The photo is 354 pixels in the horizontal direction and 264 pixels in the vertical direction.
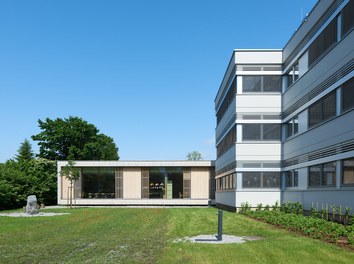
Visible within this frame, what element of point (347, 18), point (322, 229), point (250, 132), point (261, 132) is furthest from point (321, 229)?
point (250, 132)

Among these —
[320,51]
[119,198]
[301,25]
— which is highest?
[301,25]

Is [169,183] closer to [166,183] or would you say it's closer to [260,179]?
[166,183]

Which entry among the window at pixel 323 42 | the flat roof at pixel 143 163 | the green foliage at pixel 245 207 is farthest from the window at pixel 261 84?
the flat roof at pixel 143 163

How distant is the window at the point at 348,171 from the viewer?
1644 centimetres

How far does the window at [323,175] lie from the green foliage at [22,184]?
26221mm

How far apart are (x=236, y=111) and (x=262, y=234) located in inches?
582

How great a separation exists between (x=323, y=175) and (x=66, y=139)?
56.0 metres

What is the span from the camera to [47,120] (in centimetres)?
6950

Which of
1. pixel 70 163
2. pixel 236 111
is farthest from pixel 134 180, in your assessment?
pixel 236 111

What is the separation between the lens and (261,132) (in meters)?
28.2

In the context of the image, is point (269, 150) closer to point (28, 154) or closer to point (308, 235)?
point (308, 235)

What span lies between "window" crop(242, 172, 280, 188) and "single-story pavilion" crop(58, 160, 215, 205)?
17.8 metres

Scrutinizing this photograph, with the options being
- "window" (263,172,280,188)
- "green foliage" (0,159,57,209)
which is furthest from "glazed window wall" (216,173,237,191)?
"green foliage" (0,159,57,209)

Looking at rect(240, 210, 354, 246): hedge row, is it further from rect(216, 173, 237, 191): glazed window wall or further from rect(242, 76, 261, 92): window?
rect(242, 76, 261, 92): window
